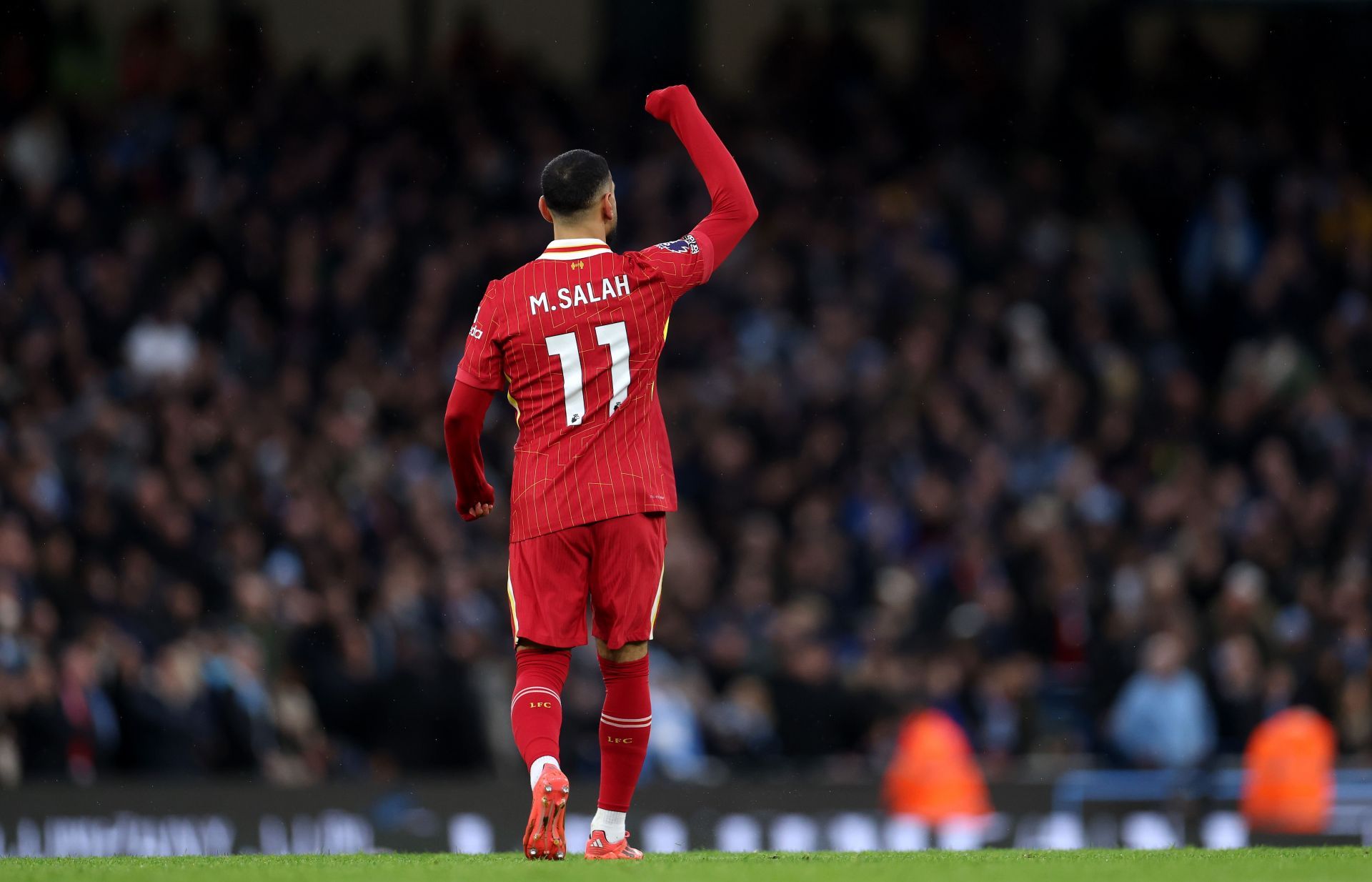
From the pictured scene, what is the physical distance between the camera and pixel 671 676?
40.9 feet

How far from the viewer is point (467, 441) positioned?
5770mm

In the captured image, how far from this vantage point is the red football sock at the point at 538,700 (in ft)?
18.4

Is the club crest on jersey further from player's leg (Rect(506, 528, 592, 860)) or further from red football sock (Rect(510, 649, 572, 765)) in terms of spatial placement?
red football sock (Rect(510, 649, 572, 765))

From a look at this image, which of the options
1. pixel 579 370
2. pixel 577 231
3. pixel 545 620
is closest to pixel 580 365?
pixel 579 370

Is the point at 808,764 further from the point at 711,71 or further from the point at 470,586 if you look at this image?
the point at 711,71

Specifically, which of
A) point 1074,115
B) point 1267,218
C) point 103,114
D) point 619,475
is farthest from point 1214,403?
point 619,475

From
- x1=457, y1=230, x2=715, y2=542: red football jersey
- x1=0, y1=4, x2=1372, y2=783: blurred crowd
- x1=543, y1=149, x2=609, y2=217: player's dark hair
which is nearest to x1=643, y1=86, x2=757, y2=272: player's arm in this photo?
x1=457, y1=230, x2=715, y2=542: red football jersey

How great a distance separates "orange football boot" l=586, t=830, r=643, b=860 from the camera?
583 cm

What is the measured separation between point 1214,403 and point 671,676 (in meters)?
6.07

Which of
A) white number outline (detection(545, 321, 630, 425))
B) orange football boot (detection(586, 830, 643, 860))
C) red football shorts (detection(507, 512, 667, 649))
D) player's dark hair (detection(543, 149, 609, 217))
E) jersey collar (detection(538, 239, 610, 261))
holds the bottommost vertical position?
orange football boot (detection(586, 830, 643, 860))

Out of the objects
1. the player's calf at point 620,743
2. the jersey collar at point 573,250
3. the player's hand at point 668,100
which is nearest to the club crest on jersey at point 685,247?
the jersey collar at point 573,250

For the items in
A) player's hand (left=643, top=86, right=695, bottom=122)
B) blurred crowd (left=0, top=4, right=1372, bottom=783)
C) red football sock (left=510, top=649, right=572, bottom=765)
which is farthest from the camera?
blurred crowd (left=0, top=4, right=1372, bottom=783)

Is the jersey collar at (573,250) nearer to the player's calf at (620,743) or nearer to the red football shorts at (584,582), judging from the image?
the red football shorts at (584,582)

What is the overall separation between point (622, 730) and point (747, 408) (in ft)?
31.1
